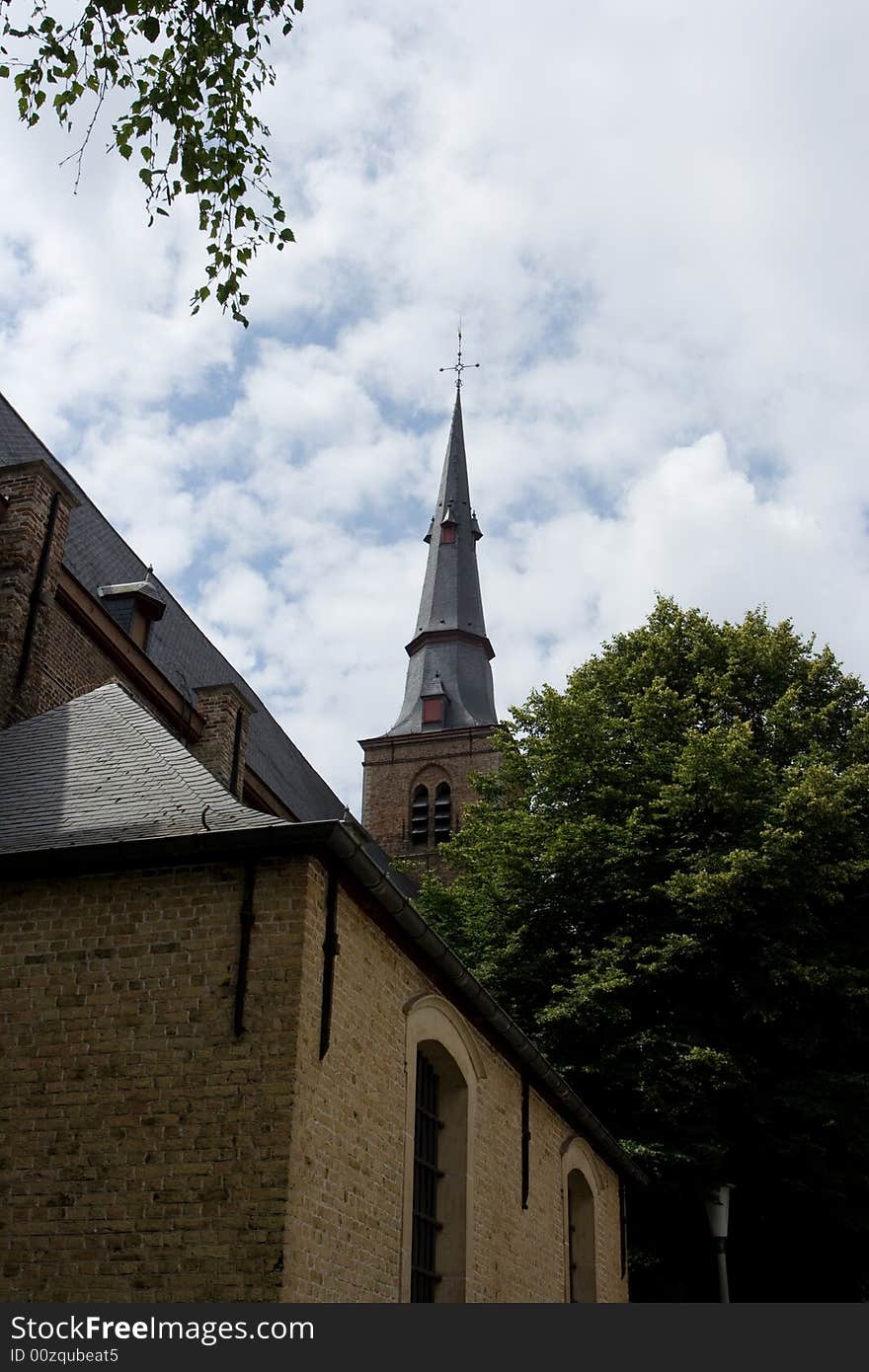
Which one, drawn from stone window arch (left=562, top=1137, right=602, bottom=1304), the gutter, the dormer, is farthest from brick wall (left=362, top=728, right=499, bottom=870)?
the gutter

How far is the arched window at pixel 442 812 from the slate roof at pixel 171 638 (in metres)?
8.04

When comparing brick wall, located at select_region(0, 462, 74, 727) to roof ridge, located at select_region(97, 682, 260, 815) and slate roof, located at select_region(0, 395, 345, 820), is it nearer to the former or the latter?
slate roof, located at select_region(0, 395, 345, 820)

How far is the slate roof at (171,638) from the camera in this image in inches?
686

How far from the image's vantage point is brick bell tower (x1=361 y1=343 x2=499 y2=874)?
1489 inches

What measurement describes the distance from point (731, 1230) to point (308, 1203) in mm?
12077

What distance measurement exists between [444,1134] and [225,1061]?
326 centimetres

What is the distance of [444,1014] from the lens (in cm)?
959

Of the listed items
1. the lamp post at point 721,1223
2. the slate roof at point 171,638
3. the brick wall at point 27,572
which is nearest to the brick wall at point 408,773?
the slate roof at point 171,638

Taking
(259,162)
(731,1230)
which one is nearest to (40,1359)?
(259,162)

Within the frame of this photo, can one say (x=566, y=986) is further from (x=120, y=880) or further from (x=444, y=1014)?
(x=120, y=880)

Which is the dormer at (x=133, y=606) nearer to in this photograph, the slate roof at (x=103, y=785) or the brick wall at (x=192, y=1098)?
the slate roof at (x=103, y=785)

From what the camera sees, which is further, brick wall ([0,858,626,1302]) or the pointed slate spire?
the pointed slate spire

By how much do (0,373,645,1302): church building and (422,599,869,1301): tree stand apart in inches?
186

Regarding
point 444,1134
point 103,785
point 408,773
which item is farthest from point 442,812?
point 103,785
